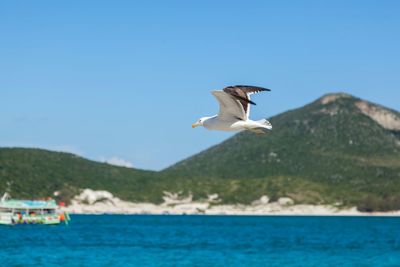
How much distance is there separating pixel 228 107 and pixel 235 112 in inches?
14.4

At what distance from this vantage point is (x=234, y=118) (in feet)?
111

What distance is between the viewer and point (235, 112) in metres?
33.7

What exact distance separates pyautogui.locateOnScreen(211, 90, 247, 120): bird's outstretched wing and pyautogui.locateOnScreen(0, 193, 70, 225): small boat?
5850 inches

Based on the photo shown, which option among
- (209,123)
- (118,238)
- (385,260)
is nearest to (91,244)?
(118,238)

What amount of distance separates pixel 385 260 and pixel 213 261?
21.2 m

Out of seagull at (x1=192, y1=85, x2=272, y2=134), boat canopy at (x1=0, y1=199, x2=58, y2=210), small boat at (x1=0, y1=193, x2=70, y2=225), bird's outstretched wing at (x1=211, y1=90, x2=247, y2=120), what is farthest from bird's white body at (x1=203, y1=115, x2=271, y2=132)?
boat canopy at (x1=0, y1=199, x2=58, y2=210)

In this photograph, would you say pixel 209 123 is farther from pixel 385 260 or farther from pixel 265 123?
pixel 385 260

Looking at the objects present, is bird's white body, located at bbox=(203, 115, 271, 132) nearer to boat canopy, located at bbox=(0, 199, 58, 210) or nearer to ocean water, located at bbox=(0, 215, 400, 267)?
ocean water, located at bbox=(0, 215, 400, 267)

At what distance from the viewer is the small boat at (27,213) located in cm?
17988

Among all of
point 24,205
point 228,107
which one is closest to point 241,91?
point 228,107

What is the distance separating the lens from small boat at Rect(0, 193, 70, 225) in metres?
180

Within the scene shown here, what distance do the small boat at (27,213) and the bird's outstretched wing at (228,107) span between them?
14858 centimetres

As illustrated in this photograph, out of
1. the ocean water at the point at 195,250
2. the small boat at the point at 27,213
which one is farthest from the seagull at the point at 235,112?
the small boat at the point at 27,213

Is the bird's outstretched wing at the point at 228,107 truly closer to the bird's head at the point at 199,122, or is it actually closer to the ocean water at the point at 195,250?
the bird's head at the point at 199,122
